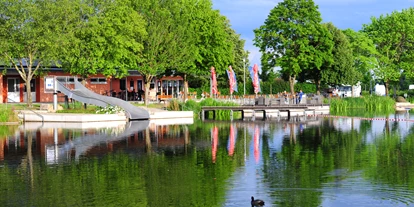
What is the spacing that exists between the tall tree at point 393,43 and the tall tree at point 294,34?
45.8 ft

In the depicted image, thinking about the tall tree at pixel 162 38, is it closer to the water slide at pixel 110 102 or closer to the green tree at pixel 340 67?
the water slide at pixel 110 102

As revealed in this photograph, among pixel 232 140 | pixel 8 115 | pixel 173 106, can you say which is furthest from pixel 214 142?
pixel 173 106

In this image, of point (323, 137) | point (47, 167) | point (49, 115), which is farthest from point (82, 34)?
point (47, 167)

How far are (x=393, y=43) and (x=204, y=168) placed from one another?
2855 inches

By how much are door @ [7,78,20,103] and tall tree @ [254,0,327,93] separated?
29722 mm

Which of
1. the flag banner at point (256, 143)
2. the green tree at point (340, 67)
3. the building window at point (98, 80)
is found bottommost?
the flag banner at point (256, 143)

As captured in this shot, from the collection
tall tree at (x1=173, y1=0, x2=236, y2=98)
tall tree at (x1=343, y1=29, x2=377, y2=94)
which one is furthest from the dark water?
tall tree at (x1=343, y1=29, x2=377, y2=94)

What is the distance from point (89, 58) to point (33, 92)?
40.4 feet

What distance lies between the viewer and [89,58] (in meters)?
55.3

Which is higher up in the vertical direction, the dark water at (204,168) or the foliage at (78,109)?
the foliage at (78,109)

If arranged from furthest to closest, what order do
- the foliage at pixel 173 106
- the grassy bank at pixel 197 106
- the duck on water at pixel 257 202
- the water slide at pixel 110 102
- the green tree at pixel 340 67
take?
the green tree at pixel 340 67, the grassy bank at pixel 197 106, the foliage at pixel 173 106, the water slide at pixel 110 102, the duck on water at pixel 257 202

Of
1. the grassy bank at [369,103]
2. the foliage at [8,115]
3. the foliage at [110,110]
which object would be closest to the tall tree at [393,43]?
the grassy bank at [369,103]

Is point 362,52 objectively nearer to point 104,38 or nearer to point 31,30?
point 104,38

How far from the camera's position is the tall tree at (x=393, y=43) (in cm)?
8656
